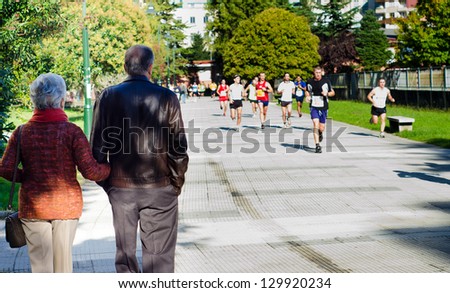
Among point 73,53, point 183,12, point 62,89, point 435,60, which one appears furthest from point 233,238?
point 183,12

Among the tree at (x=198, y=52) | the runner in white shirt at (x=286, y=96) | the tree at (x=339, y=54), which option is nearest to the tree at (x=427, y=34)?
the tree at (x=339, y=54)

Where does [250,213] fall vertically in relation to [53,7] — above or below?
below

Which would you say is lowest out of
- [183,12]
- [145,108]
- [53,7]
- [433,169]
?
[433,169]

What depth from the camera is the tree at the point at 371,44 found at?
84438mm

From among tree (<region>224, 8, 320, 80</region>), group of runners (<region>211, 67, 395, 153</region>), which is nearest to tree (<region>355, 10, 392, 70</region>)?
tree (<region>224, 8, 320, 80</region>)

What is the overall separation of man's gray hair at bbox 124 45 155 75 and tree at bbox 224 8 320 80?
62156 millimetres

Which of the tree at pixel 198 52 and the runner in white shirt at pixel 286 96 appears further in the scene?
the tree at pixel 198 52

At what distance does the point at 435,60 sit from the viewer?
57219mm

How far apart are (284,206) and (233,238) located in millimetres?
2092

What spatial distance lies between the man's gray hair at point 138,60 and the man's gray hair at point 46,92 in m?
0.48

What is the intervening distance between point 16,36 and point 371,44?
3009 inches

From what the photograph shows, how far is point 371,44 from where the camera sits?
8512 centimetres

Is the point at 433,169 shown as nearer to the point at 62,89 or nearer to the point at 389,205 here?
the point at 389,205

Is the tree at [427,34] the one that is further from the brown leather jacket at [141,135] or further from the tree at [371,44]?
the brown leather jacket at [141,135]
